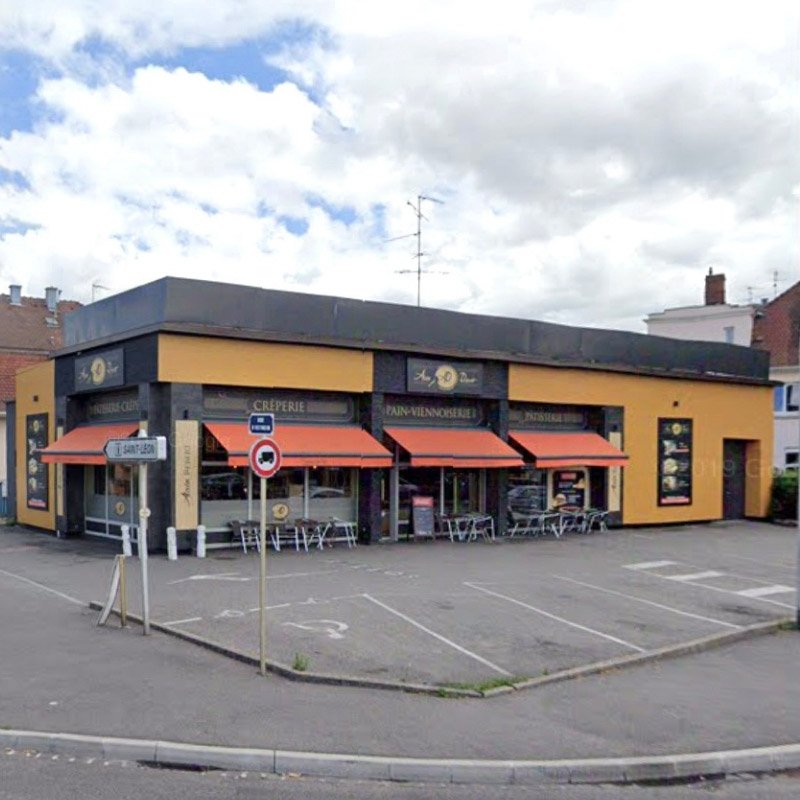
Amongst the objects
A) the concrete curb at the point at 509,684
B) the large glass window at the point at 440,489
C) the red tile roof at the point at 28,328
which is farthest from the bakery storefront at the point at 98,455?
the red tile roof at the point at 28,328

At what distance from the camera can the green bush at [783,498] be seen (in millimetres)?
30766

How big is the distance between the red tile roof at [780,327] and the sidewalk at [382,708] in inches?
1446

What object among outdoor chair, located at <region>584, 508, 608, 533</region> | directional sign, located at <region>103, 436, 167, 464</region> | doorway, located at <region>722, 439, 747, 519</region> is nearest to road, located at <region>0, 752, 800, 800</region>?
directional sign, located at <region>103, 436, 167, 464</region>

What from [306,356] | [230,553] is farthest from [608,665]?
[306,356]

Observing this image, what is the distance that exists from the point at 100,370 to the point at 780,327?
35642 mm

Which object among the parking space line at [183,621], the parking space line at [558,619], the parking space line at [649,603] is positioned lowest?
the parking space line at [649,603]

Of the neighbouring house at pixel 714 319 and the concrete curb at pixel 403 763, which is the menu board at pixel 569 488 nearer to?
the concrete curb at pixel 403 763

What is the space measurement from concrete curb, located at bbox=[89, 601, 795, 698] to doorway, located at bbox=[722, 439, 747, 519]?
18.5 metres

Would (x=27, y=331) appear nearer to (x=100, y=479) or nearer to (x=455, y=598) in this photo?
(x=100, y=479)

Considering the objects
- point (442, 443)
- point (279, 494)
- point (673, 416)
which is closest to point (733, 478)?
point (673, 416)

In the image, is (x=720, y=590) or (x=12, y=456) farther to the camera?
(x=12, y=456)

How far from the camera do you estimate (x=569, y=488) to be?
26.5 m

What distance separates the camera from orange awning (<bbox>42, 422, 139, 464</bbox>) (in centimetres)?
2084

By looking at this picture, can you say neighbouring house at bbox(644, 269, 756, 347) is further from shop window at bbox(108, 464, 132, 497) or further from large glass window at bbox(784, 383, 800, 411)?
shop window at bbox(108, 464, 132, 497)
